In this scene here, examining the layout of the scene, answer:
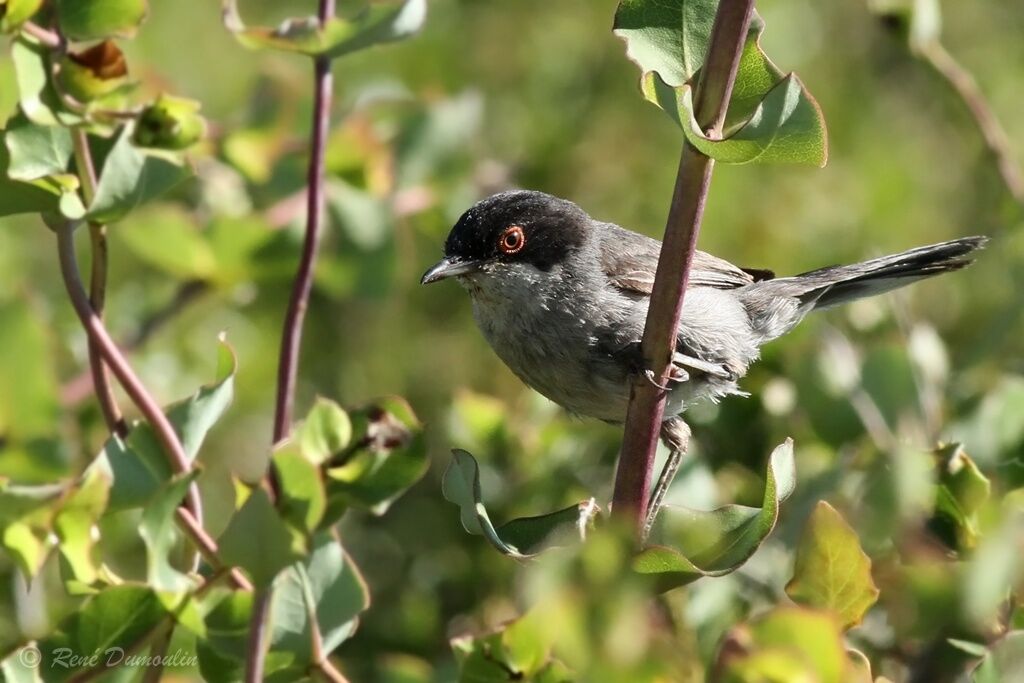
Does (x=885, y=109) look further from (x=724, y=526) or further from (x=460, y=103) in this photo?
(x=724, y=526)

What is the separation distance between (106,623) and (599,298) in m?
2.02

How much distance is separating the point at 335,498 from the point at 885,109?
508cm

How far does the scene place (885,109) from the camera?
6.58 metres

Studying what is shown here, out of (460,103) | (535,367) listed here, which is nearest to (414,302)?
(460,103)

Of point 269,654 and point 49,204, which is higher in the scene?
point 49,204

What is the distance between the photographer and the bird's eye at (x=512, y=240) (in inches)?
159

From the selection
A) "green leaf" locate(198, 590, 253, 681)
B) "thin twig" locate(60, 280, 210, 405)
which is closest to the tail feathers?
"thin twig" locate(60, 280, 210, 405)

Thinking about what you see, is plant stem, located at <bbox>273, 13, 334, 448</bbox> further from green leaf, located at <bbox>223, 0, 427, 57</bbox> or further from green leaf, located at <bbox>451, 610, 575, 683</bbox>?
green leaf, located at <bbox>451, 610, 575, 683</bbox>

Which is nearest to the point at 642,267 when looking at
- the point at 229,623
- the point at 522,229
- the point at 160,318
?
the point at 522,229

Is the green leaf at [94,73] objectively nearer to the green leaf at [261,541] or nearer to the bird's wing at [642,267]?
the green leaf at [261,541]

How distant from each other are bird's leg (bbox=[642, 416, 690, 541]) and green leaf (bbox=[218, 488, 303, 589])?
4.14 feet

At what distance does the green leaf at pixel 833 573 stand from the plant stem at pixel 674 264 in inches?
10.4

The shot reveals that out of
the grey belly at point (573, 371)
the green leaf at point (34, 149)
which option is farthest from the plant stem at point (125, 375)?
the grey belly at point (573, 371)

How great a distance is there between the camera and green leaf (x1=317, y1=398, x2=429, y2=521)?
219 centimetres
